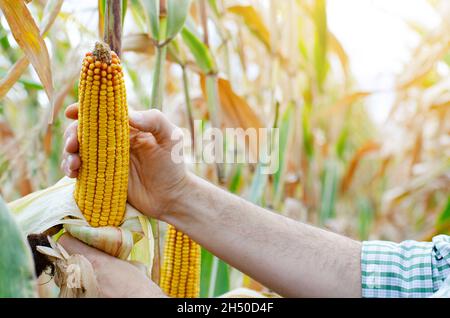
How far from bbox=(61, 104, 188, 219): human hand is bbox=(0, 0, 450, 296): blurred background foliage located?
0.15 metres

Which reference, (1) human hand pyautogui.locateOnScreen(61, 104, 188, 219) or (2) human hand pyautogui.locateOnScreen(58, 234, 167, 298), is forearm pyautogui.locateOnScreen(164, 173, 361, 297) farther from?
(2) human hand pyautogui.locateOnScreen(58, 234, 167, 298)

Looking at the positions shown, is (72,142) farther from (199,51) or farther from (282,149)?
(282,149)

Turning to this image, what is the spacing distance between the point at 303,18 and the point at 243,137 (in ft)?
2.45

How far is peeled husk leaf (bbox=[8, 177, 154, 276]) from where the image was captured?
81cm

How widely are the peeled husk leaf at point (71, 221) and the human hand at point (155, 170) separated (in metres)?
0.06

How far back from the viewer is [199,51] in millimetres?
1318

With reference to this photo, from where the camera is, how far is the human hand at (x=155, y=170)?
35.7 inches

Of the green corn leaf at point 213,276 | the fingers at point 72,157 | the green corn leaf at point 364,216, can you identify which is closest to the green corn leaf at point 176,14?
the fingers at point 72,157

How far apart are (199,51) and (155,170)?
456 mm

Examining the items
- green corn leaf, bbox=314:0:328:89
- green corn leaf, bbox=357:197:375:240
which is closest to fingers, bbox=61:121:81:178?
green corn leaf, bbox=314:0:328:89

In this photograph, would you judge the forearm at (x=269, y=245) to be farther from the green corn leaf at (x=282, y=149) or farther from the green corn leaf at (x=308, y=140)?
the green corn leaf at (x=308, y=140)

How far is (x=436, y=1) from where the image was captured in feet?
7.07
